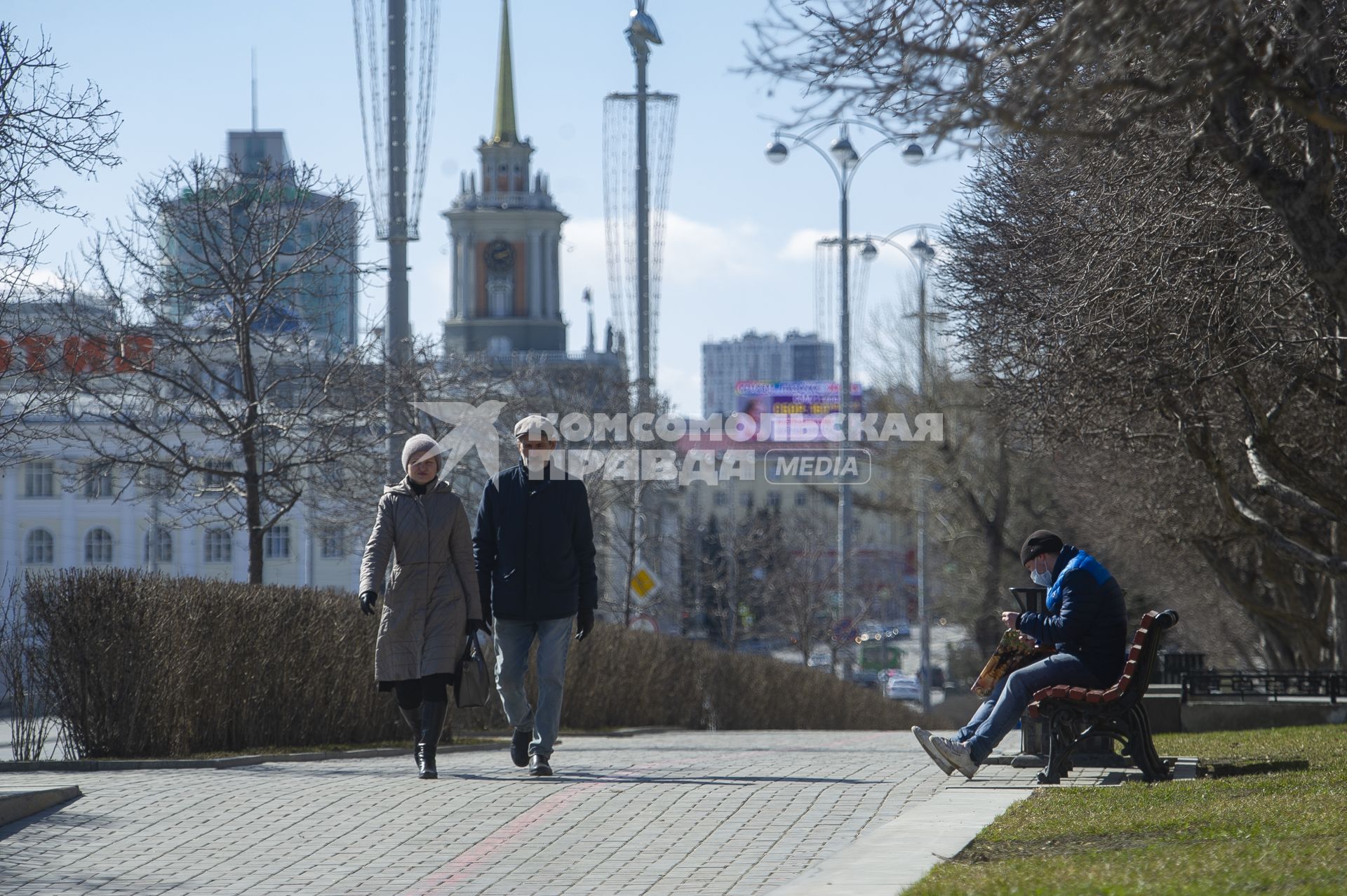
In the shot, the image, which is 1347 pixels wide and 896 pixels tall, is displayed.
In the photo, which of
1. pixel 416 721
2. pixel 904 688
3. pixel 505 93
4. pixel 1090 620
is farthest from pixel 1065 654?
pixel 505 93

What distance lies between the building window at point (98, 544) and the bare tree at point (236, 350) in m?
58.7

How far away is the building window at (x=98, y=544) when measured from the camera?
74.4 m

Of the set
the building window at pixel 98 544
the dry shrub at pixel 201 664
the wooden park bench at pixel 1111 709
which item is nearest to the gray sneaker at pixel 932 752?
the wooden park bench at pixel 1111 709

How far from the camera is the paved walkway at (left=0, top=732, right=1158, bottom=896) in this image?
21.6 ft

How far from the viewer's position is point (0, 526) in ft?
237

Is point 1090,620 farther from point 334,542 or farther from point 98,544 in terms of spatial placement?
point 98,544

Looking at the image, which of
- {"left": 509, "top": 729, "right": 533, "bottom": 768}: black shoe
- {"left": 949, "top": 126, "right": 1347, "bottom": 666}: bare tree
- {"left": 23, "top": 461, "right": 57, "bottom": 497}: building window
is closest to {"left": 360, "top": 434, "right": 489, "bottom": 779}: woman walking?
{"left": 509, "top": 729, "right": 533, "bottom": 768}: black shoe

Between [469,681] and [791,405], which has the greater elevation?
[791,405]

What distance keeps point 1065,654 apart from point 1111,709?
444 mm

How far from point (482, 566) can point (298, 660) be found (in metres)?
3.65

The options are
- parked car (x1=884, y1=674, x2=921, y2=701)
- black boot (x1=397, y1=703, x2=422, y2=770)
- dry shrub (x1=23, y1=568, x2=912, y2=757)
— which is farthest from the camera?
parked car (x1=884, y1=674, x2=921, y2=701)

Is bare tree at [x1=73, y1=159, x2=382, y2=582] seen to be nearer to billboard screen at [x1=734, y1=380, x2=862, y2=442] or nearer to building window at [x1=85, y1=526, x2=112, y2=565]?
building window at [x1=85, y1=526, x2=112, y2=565]

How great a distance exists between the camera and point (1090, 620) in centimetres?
934

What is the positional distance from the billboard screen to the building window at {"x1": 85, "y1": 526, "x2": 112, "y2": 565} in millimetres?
32978
